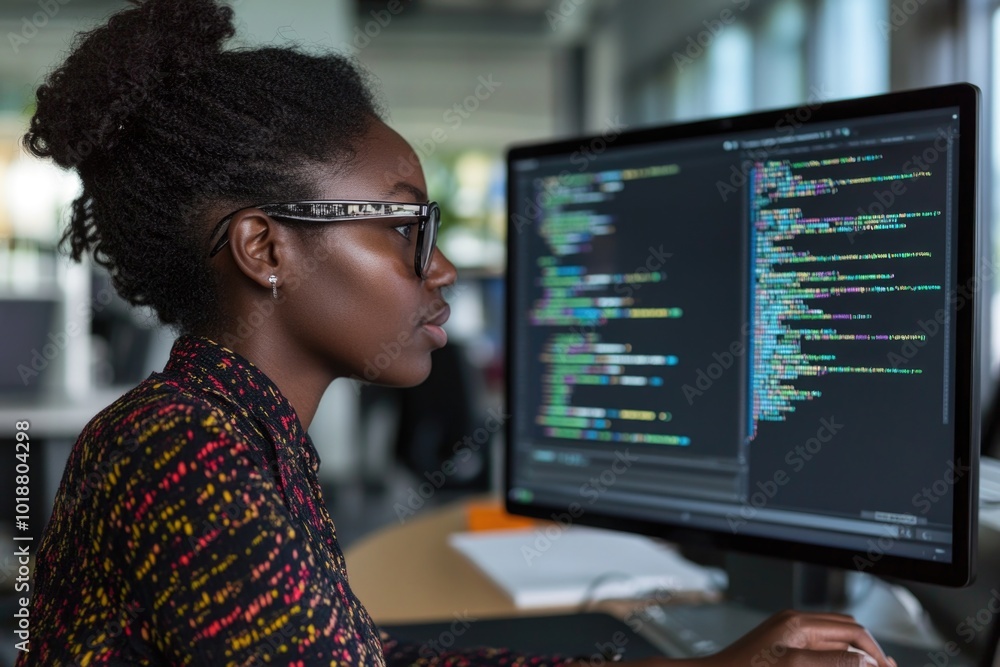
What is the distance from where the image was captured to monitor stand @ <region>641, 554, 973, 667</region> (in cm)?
99

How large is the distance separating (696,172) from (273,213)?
1.45 ft

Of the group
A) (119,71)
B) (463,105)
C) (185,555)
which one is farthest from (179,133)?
(463,105)

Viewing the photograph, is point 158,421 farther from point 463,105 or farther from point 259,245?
point 463,105

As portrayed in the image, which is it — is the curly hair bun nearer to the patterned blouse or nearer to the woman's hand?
the patterned blouse

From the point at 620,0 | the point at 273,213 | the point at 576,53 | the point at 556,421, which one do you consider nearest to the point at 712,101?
the point at 620,0

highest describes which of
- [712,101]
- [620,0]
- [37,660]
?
[620,0]

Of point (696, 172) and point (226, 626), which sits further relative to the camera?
point (696, 172)

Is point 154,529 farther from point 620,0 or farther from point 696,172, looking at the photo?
point 620,0

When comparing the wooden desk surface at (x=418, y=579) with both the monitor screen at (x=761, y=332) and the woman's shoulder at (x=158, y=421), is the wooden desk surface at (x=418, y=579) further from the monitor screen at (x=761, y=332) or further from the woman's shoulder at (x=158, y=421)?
the woman's shoulder at (x=158, y=421)

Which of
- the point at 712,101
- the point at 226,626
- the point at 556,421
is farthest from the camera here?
the point at 712,101

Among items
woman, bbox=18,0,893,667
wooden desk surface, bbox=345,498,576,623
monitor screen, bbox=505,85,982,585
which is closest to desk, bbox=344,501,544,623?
wooden desk surface, bbox=345,498,576,623

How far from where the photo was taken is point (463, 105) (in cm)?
723

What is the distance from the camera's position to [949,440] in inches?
31.3

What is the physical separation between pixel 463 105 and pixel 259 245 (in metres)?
6.67
